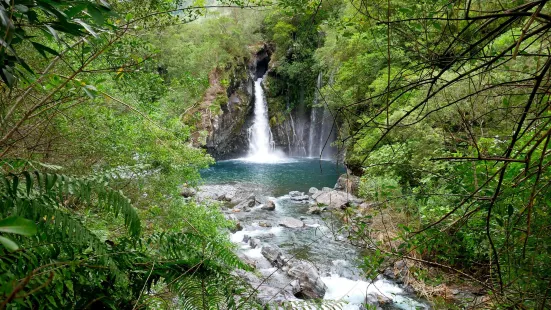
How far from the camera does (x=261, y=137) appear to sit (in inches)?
956

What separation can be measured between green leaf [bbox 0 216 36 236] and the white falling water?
890 inches

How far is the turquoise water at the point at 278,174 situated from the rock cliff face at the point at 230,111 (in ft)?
4.93

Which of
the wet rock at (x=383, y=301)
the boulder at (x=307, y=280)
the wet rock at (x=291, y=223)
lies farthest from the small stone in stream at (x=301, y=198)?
the wet rock at (x=383, y=301)

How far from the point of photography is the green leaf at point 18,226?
601mm

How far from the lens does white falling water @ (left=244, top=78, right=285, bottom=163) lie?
78.8ft

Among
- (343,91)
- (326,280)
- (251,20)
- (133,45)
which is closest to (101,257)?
(133,45)

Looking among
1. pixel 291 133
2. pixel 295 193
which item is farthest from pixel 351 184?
pixel 291 133

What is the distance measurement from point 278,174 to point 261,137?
7.14m

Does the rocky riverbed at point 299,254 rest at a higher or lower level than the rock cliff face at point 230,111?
lower

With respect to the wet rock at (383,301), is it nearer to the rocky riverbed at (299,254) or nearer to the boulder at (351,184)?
the rocky riverbed at (299,254)

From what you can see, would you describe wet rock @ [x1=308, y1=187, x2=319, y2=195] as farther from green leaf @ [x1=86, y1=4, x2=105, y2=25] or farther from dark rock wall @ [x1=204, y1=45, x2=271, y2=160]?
green leaf @ [x1=86, y1=4, x2=105, y2=25]

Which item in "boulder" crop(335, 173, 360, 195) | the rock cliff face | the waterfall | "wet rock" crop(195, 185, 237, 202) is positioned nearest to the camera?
"boulder" crop(335, 173, 360, 195)

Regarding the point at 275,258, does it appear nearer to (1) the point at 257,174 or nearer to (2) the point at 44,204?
(2) the point at 44,204

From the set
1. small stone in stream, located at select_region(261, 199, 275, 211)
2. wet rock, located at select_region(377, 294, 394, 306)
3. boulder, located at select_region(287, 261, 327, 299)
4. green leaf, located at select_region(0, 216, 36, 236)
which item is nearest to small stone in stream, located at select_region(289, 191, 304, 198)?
small stone in stream, located at select_region(261, 199, 275, 211)
